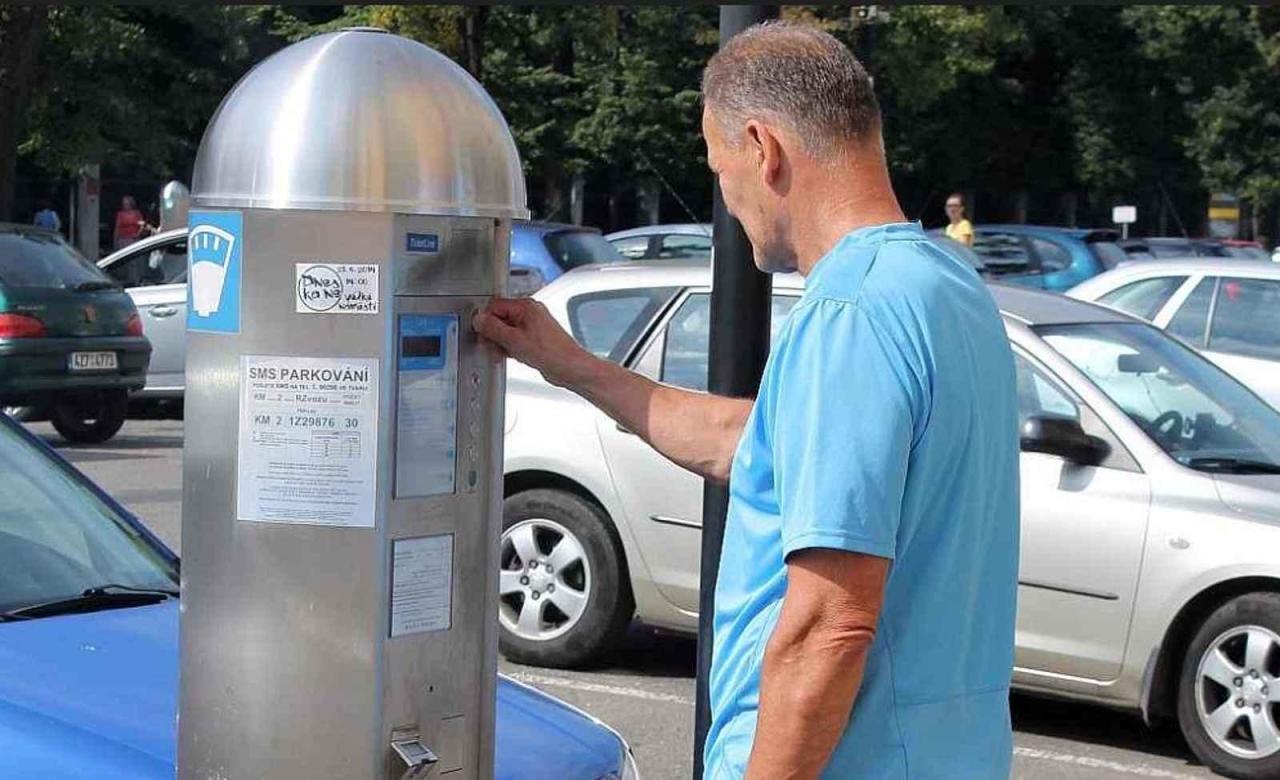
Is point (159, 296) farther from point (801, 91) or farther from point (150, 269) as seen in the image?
point (801, 91)

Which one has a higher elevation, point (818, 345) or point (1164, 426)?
point (818, 345)

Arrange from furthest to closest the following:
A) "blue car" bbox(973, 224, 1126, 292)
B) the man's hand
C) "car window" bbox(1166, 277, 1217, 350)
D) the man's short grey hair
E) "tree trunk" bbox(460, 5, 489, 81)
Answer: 1. "tree trunk" bbox(460, 5, 489, 81)
2. "blue car" bbox(973, 224, 1126, 292)
3. "car window" bbox(1166, 277, 1217, 350)
4. the man's hand
5. the man's short grey hair

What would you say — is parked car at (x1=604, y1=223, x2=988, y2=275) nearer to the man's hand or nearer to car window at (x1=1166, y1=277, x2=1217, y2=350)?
car window at (x1=1166, y1=277, x2=1217, y2=350)

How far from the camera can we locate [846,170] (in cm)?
247

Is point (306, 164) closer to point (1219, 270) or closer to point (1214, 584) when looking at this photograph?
point (1214, 584)

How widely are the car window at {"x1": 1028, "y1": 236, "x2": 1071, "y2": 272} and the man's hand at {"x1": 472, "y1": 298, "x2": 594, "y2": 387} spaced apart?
18.6 metres

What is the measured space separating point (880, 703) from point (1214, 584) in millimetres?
4342

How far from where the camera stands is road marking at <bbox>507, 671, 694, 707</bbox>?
7250 mm

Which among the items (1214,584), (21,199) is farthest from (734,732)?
(21,199)

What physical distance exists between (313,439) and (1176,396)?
5265mm

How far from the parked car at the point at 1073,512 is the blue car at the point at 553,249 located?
8735 millimetres

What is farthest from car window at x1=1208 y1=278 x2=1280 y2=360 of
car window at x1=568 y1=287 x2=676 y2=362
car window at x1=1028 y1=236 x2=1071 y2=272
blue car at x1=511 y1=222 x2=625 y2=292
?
car window at x1=1028 y1=236 x2=1071 y2=272

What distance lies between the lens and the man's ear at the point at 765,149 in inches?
97.0

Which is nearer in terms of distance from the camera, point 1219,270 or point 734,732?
point 734,732
